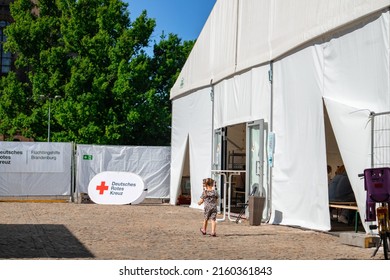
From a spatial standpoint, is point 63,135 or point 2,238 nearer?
point 2,238

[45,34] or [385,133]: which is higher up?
[45,34]

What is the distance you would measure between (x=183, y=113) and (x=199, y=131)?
2.54 meters

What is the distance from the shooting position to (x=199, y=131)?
76.9 feet

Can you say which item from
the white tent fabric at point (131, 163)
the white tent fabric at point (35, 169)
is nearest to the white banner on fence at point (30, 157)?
the white tent fabric at point (35, 169)

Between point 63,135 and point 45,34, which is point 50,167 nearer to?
point 63,135

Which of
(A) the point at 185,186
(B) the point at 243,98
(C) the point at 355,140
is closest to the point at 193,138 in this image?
(A) the point at 185,186

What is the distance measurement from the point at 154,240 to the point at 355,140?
384cm

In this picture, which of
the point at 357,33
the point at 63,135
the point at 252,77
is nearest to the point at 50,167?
the point at 252,77

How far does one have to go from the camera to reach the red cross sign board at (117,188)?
2561 cm

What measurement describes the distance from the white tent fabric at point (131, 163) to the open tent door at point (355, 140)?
1509cm

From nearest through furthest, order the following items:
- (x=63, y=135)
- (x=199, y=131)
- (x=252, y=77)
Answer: (x=252, y=77)
(x=199, y=131)
(x=63, y=135)

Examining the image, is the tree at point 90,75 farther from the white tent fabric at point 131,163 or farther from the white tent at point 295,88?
the white tent at point 295,88

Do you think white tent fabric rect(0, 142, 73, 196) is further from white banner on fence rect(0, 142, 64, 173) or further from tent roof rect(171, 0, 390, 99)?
tent roof rect(171, 0, 390, 99)

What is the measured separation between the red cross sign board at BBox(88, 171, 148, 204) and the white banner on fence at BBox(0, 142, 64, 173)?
6.64ft
